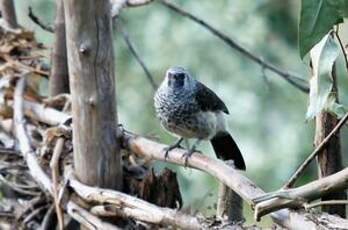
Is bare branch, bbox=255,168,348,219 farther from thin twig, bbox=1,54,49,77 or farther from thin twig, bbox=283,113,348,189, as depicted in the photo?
thin twig, bbox=1,54,49,77

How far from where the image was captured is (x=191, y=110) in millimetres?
1991

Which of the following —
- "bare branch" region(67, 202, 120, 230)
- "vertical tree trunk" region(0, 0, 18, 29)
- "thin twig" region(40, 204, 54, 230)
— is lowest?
"thin twig" region(40, 204, 54, 230)

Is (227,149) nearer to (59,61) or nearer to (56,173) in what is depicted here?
(56,173)

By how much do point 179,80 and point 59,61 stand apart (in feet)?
1.30

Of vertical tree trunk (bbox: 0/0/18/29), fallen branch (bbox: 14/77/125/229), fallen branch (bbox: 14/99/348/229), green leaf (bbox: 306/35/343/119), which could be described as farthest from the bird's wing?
green leaf (bbox: 306/35/343/119)

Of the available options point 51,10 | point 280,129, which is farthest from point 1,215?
point 280,129

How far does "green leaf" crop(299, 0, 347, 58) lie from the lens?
3.21 feet

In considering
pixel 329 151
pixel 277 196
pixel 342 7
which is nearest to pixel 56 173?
pixel 329 151

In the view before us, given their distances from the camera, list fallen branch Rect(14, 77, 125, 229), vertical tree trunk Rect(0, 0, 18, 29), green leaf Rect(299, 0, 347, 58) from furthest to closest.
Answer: vertical tree trunk Rect(0, 0, 18, 29), fallen branch Rect(14, 77, 125, 229), green leaf Rect(299, 0, 347, 58)

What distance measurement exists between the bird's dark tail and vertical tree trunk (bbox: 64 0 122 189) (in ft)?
0.88

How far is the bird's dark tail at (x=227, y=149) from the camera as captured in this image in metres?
1.83

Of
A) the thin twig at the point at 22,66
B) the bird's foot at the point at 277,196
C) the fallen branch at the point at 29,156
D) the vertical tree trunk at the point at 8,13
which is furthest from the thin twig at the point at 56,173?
the bird's foot at the point at 277,196

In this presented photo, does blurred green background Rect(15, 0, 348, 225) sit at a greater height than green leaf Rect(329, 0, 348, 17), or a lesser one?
lesser

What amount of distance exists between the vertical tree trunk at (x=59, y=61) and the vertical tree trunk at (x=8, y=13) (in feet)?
0.77
